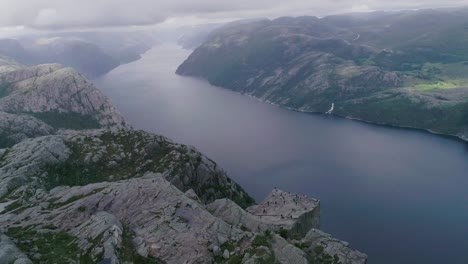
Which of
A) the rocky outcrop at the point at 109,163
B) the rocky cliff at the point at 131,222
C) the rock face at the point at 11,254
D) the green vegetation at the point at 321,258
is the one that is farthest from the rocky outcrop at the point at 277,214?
the rock face at the point at 11,254

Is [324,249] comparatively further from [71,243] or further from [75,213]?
[75,213]

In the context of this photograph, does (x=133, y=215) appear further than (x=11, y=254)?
Yes

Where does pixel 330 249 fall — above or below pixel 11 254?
below

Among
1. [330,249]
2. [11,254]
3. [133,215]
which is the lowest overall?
[330,249]

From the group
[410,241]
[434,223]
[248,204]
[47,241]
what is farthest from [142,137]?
[434,223]

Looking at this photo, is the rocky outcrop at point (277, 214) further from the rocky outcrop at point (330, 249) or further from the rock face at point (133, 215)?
the rocky outcrop at point (330, 249)

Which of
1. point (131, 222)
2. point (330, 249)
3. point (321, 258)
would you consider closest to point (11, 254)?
point (131, 222)

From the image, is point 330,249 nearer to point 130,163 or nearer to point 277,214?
point 277,214

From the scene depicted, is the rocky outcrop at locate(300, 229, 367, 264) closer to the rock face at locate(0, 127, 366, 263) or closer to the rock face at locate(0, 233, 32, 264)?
the rock face at locate(0, 127, 366, 263)

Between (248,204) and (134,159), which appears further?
(248,204)

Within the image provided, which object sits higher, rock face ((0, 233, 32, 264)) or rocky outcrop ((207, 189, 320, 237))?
rock face ((0, 233, 32, 264))

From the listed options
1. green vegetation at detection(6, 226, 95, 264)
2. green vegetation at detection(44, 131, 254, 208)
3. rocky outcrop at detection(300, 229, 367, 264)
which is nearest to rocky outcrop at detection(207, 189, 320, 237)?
rocky outcrop at detection(300, 229, 367, 264)
